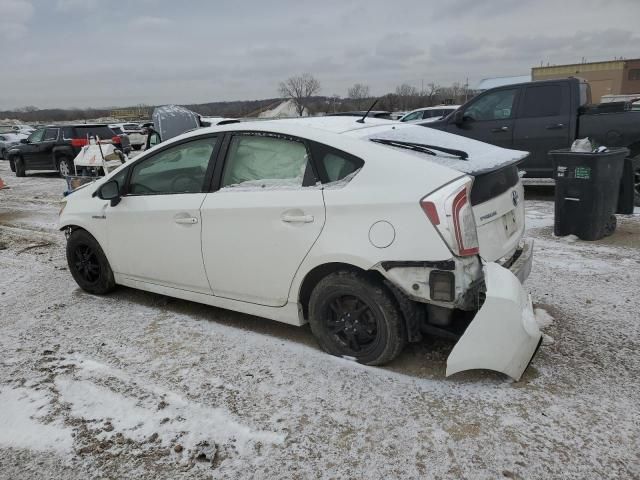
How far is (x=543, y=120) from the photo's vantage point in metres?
8.14

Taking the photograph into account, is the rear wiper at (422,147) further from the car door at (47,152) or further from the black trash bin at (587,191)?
the car door at (47,152)

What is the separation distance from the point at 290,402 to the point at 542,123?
7143 millimetres

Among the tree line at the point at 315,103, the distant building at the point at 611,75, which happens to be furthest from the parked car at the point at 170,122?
the distant building at the point at 611,75

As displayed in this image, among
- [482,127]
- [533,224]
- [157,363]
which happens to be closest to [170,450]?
[157,363]

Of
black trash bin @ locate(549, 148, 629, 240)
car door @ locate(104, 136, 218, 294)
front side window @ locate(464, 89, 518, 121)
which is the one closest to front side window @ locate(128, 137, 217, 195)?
car door @ locate(104, 136, 218, 294)

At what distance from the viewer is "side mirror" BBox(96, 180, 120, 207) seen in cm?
425

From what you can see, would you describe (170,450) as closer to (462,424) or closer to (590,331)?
(462,424)

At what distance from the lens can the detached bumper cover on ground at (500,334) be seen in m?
2.70

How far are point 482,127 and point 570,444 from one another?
7.07 meters

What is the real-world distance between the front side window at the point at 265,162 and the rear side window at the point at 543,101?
6302 mm

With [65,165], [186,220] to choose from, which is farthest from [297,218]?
[65,165]

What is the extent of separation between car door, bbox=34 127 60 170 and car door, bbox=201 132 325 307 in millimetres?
15100

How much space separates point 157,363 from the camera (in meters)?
3.44

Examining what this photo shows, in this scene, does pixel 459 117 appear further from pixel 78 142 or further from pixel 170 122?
pixel 78 142
